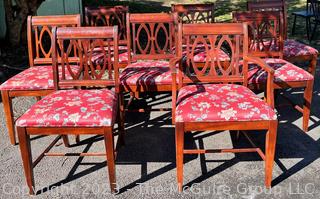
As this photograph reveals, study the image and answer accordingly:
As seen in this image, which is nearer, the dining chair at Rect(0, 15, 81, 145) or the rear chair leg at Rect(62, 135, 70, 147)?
the dining chair at Rect(0, 15, 81, 145)

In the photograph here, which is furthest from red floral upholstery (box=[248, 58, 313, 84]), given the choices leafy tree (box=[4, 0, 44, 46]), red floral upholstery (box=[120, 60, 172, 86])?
leafy tree (box=[4, 0, 44, 46])

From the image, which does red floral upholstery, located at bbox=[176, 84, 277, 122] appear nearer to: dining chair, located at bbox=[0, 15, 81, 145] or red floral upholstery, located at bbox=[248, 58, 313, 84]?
red floral upholstery, located at bbox=[248, 58, 313, 84]

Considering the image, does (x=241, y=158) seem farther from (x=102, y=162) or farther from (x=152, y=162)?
(x=102, y=162)

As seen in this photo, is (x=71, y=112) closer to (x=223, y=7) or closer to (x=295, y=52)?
(x=295, y=52)

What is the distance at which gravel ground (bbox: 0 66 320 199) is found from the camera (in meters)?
2.72

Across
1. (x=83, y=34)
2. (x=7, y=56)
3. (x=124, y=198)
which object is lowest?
(x=124, y=198)

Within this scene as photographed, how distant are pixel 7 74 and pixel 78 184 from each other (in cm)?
318

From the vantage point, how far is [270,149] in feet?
8.71

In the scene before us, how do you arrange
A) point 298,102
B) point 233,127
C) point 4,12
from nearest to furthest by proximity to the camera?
1. point 233,127
2. point 298,102
3. point 4,12

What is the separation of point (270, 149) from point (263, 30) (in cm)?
158

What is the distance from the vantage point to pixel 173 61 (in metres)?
2.96

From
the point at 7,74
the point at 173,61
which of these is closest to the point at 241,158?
the point at 173,61

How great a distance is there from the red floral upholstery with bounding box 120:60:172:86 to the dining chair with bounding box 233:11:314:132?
74 centimetres

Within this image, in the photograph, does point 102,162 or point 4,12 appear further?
point 4,12
